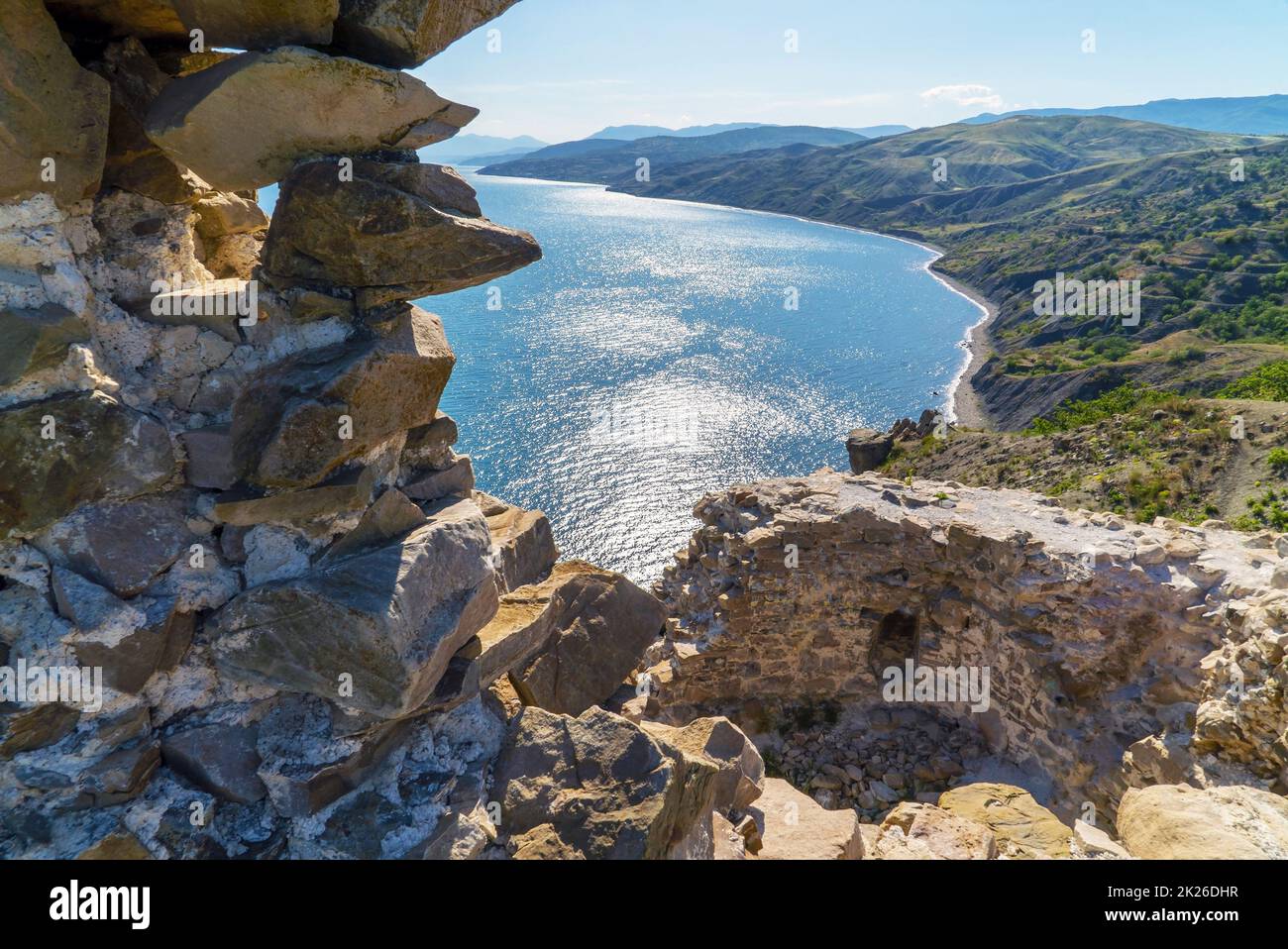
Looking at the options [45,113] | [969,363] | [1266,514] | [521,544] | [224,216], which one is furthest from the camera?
[969,363]

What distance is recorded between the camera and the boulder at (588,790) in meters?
5.48

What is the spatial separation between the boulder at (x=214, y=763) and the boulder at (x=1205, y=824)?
7249mm

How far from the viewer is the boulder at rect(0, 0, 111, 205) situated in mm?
4527

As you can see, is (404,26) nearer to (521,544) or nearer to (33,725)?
(33,725)

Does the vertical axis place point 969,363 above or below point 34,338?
below

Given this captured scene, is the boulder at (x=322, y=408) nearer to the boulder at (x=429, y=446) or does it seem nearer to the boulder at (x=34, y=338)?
the boulder at (x=429, y=446)

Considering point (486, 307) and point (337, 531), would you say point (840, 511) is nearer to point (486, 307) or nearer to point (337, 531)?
point (337, 531)

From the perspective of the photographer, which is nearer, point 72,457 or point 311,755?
point 72,457

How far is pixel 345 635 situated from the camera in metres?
5.31

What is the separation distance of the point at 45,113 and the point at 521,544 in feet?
21.7

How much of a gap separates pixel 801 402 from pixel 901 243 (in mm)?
106764

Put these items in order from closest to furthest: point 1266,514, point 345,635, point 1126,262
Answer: point 345,635 < point 1266,514 < point 1126,262

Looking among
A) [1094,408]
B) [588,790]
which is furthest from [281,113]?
[1094,408]

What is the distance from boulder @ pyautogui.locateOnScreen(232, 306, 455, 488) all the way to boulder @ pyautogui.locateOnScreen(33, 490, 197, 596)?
2.08ft
